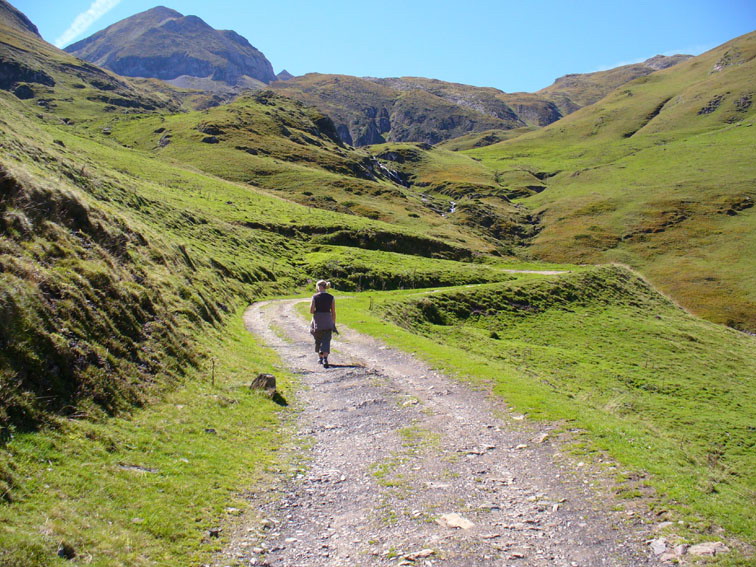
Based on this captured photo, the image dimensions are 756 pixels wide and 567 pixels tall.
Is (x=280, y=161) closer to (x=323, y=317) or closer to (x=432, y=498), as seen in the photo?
(x=323, y=317)

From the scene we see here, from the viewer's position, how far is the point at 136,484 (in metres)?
8.10

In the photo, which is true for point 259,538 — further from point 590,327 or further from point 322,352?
point 590,327

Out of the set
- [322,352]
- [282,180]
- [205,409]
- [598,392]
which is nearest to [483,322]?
[598,392]

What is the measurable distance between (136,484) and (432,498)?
550 centimetres

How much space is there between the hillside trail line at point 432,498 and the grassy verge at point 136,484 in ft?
2.75

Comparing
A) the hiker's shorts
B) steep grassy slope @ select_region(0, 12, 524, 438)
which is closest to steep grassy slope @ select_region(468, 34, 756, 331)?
steep grassy slope @ select_region(0, 12, 524, 438)

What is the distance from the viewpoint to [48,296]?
11047 millimetres

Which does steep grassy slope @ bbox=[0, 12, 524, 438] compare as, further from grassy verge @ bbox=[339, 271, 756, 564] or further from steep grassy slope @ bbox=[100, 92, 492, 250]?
steep grassy slope @ bbox=[100, 92, 492, 250]

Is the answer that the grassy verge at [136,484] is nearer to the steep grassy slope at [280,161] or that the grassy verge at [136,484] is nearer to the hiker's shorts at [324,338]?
the hiker's shorts at [324,338]

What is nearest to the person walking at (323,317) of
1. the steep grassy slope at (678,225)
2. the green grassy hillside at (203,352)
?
the green grassy hillside at (203,352)

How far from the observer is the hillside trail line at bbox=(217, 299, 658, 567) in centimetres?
707

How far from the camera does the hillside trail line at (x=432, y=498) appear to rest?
23.2ft

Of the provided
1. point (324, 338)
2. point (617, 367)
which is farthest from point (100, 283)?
point (617, 367)

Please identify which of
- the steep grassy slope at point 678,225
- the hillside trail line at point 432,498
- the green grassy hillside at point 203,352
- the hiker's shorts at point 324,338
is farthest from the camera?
the steep grassy slope at point 678,225
